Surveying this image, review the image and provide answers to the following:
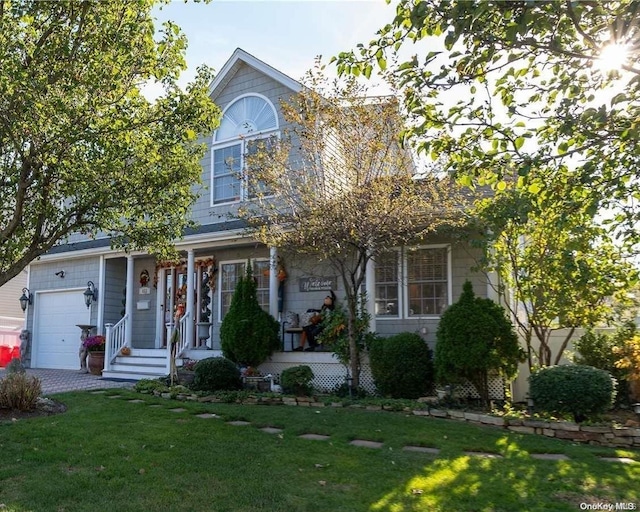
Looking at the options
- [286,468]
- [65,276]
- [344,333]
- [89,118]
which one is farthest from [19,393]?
[65,276]

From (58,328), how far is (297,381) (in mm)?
10002

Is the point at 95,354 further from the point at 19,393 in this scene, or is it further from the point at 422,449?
the point at 422,449

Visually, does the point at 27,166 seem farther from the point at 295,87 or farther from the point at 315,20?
the point at 295,87

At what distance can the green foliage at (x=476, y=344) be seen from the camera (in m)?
8.34

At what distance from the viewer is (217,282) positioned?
43.8 ft

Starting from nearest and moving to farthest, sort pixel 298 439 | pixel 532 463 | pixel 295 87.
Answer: pixel 532 463, pixel 298 439, pixel 295 87

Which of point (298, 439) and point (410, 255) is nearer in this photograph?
point (298, 439)

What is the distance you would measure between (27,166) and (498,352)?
7396 millimetres

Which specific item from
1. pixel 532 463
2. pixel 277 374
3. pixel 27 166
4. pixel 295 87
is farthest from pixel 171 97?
pixel 532 463

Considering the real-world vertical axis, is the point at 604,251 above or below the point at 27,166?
below

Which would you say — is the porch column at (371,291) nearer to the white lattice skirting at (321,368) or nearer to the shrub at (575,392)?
the white lattice skirting at (321,368)

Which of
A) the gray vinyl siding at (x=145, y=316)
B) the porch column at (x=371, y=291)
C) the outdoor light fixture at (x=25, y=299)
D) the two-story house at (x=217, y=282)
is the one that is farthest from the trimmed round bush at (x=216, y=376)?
the outdoor light fixture at (x=25, y=299)

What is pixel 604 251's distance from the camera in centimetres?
864

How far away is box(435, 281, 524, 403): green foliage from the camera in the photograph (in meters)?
8.34
